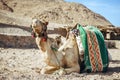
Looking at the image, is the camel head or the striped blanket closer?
the camel head

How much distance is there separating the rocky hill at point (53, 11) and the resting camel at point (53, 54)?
98.3 feet

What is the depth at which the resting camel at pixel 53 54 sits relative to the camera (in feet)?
23.6

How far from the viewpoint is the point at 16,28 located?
21.1 m

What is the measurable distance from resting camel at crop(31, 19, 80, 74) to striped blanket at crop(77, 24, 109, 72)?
0.71 feet

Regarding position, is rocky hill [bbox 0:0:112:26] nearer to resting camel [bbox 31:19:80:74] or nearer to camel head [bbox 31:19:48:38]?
resting camel [bbox 31:19:80:74]

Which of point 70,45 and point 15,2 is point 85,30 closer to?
point 70,45

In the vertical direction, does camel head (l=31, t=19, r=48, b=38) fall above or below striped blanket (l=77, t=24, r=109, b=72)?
above

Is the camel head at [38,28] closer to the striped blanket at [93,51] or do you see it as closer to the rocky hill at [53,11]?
the striped blanket at [93,51]

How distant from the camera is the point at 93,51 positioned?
7.98 meters

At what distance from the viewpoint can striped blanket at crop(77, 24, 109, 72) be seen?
25.8 ft

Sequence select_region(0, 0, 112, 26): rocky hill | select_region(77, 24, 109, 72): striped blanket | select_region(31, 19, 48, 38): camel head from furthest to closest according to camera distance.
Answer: select_region(0, 0, 112, 26): rocky hill < select_region(77, 24, 109, 72): striped blanket < select_region(31, 19, 48, 38): camel head

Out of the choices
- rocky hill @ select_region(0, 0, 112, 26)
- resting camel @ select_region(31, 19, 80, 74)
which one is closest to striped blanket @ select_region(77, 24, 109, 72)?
resting camel @ select_region(31, 19, 80, 74)

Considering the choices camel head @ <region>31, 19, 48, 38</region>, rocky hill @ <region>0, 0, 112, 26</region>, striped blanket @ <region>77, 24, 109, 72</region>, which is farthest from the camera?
rocky hill @ <region>0, 0, 112, 26</region>

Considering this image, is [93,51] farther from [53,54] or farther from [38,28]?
[38,28]
